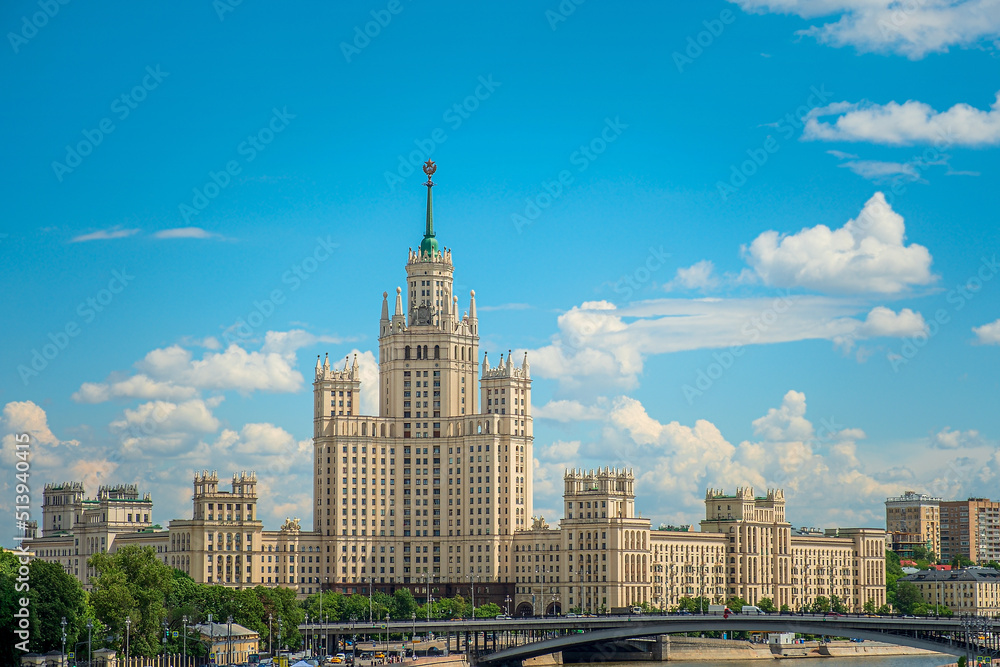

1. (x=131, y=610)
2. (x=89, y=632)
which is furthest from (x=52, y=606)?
(x=131, y=610)

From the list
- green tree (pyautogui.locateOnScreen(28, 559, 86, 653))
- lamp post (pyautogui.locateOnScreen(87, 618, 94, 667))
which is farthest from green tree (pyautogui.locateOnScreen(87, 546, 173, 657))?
green tree (pyautogui.locateOnScreen(28, 559, 86, 653))

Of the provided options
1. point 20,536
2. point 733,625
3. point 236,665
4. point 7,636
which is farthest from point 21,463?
point 733,625

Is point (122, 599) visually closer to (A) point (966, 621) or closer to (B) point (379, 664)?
(B) point (379, 664)

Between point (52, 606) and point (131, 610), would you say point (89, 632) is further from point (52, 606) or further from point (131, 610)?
point (131, 610)

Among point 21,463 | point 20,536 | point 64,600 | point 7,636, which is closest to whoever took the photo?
point 21,463

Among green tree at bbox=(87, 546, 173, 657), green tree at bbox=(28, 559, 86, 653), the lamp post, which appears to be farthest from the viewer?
green tree at bbox=(87, 546, 173, 657)

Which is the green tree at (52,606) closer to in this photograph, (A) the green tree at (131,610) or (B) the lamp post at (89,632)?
(B) the lamp post at (89,632)

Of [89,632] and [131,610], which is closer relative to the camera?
[89,632]

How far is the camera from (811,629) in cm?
19300

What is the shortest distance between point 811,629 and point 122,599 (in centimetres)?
8264

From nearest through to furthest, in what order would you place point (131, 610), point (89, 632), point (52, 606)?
point (52, 606)
point (89, 632)
point (131, 610)

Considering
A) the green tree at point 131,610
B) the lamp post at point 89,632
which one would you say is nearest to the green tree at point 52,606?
the lamp post at point 89,632

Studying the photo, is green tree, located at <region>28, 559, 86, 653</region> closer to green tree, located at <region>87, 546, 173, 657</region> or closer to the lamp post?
the lamp post

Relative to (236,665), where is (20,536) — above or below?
above
